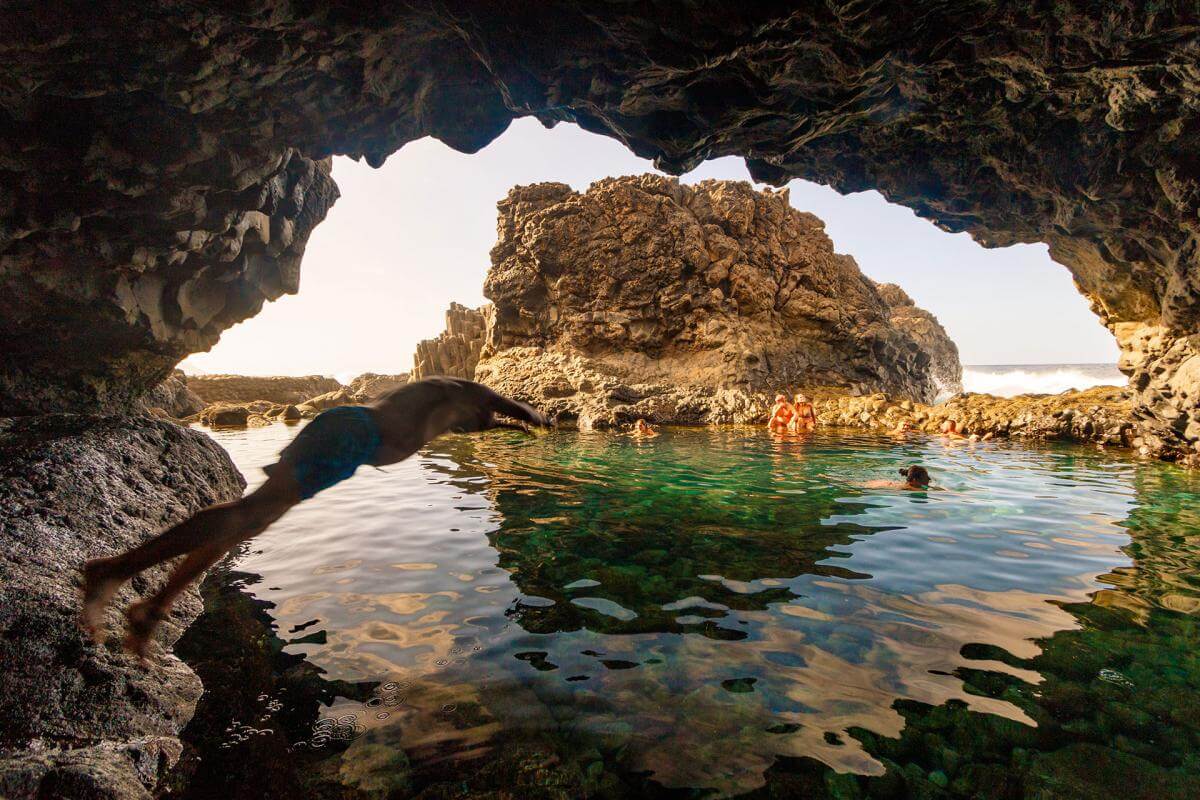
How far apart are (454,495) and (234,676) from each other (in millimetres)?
5755

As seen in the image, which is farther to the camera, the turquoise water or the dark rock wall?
the dark rock wall

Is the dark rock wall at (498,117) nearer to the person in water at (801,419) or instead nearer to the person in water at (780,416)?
the person in water at (801,419)

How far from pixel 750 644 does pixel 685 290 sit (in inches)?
1097

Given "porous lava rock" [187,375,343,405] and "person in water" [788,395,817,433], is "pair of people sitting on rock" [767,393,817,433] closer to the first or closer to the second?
"person in water" [788,395,817,433]

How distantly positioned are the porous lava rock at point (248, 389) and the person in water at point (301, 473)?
43.4 meters

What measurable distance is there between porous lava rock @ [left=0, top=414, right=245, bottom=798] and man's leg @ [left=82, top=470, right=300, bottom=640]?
0.46 ft

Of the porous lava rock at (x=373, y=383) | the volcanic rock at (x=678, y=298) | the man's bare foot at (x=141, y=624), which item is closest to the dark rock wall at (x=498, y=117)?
the man's bare foot at (x=141, y=624)

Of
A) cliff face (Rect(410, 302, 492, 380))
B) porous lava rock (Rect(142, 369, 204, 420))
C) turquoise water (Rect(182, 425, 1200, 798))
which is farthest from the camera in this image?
cliff face (Rect(410, 302, 492, 380))

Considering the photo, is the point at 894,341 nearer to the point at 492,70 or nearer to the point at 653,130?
the point at 653,130

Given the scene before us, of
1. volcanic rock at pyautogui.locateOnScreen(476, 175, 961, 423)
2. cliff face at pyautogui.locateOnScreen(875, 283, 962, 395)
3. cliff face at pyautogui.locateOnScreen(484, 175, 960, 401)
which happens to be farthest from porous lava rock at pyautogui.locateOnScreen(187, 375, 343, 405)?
cliff face at pyautogui.locateOnScreen(875, 283, 962, 395)

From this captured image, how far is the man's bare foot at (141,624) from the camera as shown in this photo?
Result: 3045 mm

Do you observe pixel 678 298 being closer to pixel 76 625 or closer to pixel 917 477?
pixel 917 477

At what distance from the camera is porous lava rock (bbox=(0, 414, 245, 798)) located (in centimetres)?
215

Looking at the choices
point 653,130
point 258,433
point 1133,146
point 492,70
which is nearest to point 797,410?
point 1133,146
